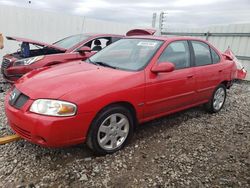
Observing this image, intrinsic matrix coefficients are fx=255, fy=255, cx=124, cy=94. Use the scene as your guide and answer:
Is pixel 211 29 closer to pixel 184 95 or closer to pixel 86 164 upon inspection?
pixel 184 95

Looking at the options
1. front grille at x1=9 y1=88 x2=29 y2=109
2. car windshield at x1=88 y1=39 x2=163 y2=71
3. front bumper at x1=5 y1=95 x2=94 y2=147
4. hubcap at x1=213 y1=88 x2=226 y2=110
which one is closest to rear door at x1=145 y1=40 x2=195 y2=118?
car windshield at x1=88 y1=39 x2=163 y2=71

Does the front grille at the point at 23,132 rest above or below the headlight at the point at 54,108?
below

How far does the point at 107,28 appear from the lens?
446 inches

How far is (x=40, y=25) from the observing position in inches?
Result: 388

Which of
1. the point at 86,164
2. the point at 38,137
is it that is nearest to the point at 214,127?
the point at 86,164

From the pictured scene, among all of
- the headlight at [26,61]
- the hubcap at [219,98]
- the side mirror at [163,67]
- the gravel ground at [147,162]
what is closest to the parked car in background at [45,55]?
the headlight at [26,61]

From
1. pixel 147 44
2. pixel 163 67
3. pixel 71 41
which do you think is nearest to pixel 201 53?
pixel 147 44

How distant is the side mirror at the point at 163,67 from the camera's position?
3.51 metres

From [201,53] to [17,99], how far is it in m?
3.27

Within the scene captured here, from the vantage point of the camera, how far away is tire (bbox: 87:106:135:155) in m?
3.09

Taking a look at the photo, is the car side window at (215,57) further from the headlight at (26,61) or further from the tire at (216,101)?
the headlight at (26,61)

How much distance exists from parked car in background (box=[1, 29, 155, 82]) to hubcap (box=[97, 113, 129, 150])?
2.71m

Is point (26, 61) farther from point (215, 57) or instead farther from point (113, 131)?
point (215, 57)

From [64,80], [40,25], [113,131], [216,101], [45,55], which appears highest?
[40,25]
